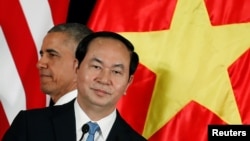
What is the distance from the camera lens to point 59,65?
5.72ft

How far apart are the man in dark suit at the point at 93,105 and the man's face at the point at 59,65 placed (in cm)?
34

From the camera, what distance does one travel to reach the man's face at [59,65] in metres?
1.74

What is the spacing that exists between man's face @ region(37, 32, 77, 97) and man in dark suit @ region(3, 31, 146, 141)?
340 mm

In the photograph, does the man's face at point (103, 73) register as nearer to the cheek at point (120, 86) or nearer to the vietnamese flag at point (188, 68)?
the cheek at point (120, 86)

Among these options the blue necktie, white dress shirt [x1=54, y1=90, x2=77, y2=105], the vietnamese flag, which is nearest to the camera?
the blue necktie

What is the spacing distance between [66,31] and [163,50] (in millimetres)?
311

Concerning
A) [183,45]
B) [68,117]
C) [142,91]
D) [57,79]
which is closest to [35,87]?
[57,79]

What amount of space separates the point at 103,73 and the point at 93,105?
78mm

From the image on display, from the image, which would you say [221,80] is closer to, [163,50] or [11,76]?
[163,50]

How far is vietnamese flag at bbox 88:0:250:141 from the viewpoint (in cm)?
178

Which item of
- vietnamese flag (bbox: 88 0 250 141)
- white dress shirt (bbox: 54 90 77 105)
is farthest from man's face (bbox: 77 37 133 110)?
vietnamese flag (bbox: 88 0 250 141)

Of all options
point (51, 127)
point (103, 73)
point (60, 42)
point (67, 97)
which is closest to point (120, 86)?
point (103, 73)

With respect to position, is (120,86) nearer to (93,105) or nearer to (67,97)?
(93,105)

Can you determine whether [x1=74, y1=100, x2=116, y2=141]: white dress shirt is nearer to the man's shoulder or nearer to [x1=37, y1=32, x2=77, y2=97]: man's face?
the man's shoulder
